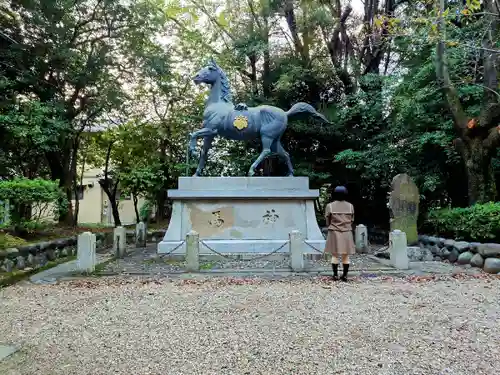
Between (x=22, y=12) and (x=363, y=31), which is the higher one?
(x=363, y=31)

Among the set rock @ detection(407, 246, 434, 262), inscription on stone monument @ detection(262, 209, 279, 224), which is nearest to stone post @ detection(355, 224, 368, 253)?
rock @ detection(407, 246, 434, 262)

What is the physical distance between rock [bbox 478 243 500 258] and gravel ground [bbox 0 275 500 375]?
4.83 ft

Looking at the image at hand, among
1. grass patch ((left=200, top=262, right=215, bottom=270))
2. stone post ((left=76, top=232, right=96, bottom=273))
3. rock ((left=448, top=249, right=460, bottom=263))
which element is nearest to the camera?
stone post ((left=76, top=232, right=96, bottom=273))

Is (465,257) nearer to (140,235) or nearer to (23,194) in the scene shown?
(140,235)

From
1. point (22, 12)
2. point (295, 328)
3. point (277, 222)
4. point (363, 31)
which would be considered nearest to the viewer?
point (295, 328)

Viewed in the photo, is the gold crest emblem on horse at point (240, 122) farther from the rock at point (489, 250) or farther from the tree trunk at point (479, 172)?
the rock at point (489, 250)

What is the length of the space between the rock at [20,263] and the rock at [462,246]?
8.96m

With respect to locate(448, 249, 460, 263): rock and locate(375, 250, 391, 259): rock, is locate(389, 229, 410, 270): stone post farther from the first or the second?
locate(448, 249, 460, 263): rock

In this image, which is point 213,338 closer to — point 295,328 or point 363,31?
point 295,328

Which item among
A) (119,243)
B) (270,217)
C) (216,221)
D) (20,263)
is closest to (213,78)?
(216,221)

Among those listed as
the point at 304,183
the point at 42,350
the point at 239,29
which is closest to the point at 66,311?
the point at 42,350

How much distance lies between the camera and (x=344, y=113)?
1388cm

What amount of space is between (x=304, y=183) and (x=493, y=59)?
558 cm

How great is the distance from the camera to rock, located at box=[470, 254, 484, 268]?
7.43 meters
